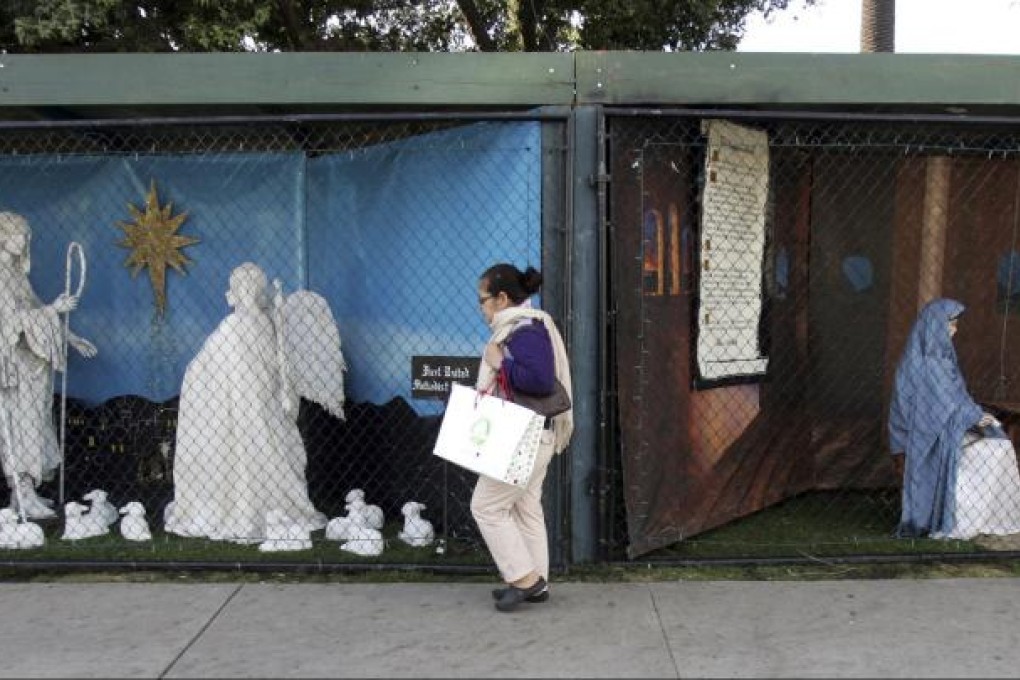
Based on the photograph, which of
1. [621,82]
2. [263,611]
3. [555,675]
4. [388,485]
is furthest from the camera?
[388,485]

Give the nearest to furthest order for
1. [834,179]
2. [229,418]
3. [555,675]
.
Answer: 1. [555,675]
2. [229,418]
3. [834,179]

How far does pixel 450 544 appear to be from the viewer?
17.9 ft

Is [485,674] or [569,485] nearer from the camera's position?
[485,674]

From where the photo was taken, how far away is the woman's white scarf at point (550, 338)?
4164mm

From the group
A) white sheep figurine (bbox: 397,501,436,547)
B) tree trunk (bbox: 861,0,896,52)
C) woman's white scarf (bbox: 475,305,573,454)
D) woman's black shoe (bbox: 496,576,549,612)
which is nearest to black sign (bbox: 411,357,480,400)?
white sheep figurine (bbox: 397,501,436,547)

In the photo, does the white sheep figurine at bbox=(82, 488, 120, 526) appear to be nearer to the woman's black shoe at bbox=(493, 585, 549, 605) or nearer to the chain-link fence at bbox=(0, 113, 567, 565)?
the chain-link fence at bbox=(0, 113, 567, 565)

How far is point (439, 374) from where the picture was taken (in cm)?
564

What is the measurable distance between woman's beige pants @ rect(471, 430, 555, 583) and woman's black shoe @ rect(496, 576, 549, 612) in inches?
2.6

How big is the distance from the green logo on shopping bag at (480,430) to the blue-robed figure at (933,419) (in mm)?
2965

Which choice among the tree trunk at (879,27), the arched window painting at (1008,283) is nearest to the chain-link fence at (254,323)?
the arched window painting at (1008,283)

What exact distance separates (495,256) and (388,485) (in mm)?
1731

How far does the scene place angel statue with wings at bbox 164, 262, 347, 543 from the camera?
5.70 metres

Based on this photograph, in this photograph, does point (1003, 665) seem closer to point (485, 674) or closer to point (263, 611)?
point (485, 674)

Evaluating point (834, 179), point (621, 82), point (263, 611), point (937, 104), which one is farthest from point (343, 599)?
point (834, 179)
